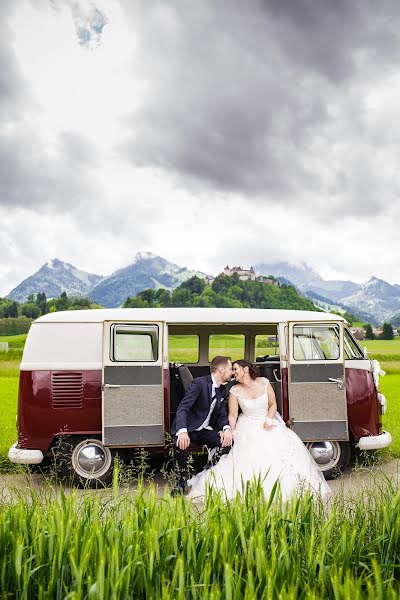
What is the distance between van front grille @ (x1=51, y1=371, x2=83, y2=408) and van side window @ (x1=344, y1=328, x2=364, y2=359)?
3716 millimetres

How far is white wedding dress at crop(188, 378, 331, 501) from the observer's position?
7.79 metres

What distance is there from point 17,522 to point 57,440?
4293 mm

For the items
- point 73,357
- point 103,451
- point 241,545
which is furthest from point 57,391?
point 241,545

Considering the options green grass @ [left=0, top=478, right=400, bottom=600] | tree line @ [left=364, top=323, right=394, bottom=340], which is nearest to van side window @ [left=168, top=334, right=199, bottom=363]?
green grass @ [left=0, top=478, right=400, bottom=600]

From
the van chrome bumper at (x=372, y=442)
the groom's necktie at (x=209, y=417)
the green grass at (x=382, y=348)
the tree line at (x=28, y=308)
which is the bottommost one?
the van chrome bumper at (x=372, y=442)

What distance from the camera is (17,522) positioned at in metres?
4.21

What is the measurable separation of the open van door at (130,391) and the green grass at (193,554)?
3.69m

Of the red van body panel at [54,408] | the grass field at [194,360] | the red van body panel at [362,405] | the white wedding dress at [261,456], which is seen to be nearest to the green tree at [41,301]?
the grass field at [194,360]

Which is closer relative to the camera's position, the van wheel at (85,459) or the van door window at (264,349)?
the van wheel at (85,459)

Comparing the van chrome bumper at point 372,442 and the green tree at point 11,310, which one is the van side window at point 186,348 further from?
the green tree at point 11,310

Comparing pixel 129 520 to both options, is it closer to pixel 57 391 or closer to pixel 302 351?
pixel 57 391

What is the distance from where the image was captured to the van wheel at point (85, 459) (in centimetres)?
834

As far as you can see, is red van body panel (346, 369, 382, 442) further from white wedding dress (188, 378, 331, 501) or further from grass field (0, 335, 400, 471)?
grass field (0, 335, 400, 471)

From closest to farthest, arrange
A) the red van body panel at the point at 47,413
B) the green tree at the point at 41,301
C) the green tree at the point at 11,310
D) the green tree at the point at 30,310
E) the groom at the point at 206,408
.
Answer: the groom at the point at 206,408
the red van body panel at the point at 47,413
the green tree at the point at 30,310
the green tree at the point at 11,310
the green tree at the point at 41,301
